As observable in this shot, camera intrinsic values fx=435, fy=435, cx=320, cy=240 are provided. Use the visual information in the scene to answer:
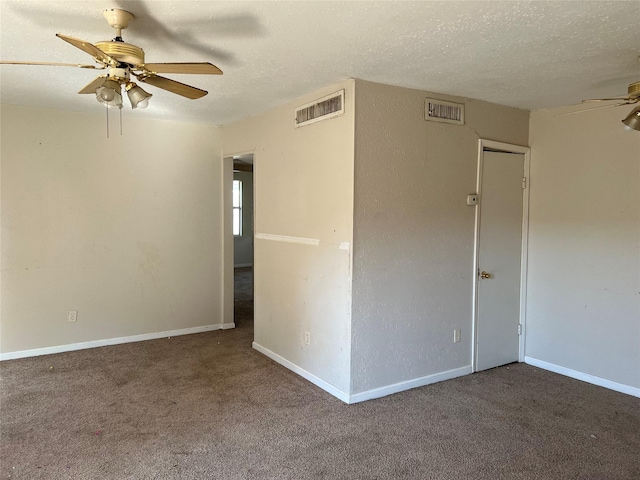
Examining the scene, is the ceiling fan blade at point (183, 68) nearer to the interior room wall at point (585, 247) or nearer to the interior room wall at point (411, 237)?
the interior room wall at point (411, 237)

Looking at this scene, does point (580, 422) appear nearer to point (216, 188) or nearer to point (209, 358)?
point (209, 358)

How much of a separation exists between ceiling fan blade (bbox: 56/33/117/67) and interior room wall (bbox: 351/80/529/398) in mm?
1667

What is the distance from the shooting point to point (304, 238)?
12.1 feet

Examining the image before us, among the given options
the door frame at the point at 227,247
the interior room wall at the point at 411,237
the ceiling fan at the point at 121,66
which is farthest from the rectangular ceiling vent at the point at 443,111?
the door frame at the point at 227,247

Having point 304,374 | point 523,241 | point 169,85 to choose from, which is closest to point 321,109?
point 169,85

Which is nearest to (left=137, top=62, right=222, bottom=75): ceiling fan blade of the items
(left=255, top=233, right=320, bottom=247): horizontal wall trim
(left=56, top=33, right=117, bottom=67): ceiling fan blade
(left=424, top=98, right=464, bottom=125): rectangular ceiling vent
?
(left=56, top=33, right=117, bottom=67): ceiling fan blade

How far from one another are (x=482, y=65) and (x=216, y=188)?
3.32m

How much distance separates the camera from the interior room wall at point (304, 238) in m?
3.27

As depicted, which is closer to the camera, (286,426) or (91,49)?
(91,49)

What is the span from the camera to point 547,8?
1999 millimetres

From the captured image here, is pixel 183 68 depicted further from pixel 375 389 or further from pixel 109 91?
pixel 375 389

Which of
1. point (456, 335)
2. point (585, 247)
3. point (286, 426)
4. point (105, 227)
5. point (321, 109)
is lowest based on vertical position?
Answer: point (286, 426)

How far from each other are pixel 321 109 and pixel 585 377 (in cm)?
319

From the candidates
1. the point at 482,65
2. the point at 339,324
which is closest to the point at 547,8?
the point at 482,65
